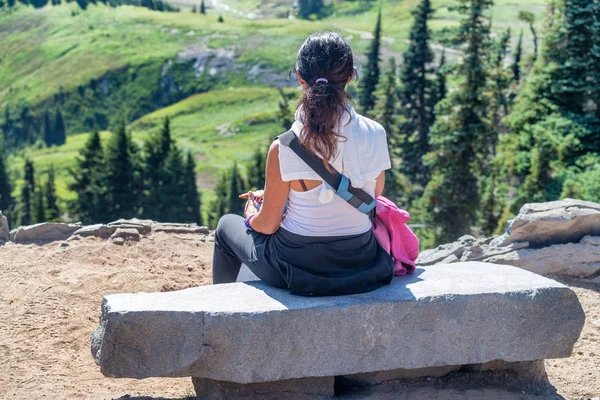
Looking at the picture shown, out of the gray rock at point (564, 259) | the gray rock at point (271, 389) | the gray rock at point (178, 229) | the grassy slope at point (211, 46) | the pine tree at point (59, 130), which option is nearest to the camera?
the gray rock at point (271, 389)

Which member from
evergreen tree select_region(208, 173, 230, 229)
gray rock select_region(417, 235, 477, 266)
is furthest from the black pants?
evergreen tree select_region(208, 173, 230, 229)

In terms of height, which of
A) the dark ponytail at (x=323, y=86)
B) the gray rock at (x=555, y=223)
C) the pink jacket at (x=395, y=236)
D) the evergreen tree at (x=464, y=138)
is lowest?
the evergreen tree at (x=464, y=138)

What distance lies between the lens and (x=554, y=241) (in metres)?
9.91

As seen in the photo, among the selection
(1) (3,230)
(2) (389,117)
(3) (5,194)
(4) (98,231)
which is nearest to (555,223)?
(4) (98,231)

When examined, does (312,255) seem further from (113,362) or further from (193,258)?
(193,258)

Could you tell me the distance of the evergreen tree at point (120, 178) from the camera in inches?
2116

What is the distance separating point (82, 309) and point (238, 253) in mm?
2686

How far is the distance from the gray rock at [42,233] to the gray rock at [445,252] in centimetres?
530

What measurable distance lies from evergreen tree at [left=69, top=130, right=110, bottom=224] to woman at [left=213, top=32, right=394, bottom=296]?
4897 cm

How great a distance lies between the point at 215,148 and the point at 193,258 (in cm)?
13123

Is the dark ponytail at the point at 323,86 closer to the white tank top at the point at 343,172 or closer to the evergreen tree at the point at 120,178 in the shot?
the white tank top at the point at 343,172

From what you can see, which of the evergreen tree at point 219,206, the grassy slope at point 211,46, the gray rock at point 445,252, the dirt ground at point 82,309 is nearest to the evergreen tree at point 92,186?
the evergreen tree at point 219,206

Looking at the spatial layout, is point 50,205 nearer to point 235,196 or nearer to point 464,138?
point 235,196

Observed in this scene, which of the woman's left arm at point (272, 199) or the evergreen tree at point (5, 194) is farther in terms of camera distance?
the evergreen tree at point (5, 194)
